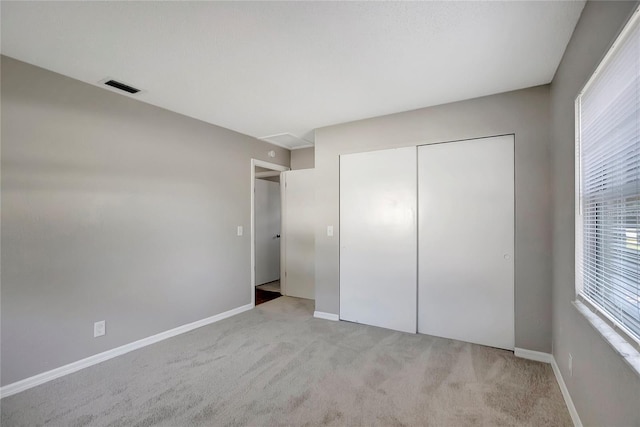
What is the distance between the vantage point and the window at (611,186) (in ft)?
3.74

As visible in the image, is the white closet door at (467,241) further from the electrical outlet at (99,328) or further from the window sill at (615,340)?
the electrical outlet at (99,328)

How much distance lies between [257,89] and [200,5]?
1.05 metres

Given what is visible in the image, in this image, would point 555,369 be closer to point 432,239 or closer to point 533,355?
point 533,355

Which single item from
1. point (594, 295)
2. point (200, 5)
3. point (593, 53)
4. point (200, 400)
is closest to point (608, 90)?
point (593, 53)

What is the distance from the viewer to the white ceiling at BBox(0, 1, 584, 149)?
166 centimetres

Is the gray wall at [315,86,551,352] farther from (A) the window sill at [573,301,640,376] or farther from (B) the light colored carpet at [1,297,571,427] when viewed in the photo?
(A) the window sill at [573,301,640,376]

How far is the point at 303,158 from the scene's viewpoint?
489 centimetres

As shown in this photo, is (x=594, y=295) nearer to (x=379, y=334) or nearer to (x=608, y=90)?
(x=608, y=90)

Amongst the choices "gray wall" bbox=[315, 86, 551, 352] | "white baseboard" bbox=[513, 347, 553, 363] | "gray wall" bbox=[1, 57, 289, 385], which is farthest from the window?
"gray wall" bbox=[1, 57, 289, 385]

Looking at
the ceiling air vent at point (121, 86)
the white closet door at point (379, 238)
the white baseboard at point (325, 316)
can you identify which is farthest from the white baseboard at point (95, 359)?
the ceiling air vent at point (121, 86)

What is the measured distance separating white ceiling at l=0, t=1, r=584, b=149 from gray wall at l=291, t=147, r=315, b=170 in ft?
6.19

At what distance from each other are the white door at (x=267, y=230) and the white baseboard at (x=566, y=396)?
4.40 m

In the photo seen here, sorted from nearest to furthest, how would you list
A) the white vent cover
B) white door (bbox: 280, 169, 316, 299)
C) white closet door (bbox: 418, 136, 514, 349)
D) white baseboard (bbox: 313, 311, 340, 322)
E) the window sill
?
1. the window sill
2. white closet door (bbox: 418, 136, 514, 349)
3. white baseboard (bbox: 313, 311, 340, 322)
4. the white vent cover
5. white door (bbox: 280, 169, 316, 299)

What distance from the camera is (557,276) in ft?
7.57
